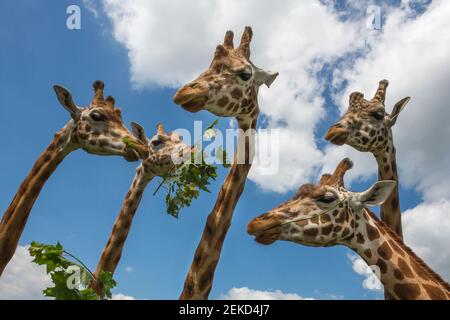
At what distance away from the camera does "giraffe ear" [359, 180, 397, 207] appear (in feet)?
19.1

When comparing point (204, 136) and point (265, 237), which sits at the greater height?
point (204, 136)

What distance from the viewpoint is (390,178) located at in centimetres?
962

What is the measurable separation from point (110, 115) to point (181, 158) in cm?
199

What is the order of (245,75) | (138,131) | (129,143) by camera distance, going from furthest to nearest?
(138,131)
(129,143)
(245,75)

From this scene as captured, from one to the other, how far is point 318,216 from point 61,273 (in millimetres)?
3269

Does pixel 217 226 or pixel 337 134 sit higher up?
pixel 337 134

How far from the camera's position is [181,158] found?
921 centimetres

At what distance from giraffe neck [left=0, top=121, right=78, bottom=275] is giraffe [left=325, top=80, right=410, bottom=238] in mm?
5376

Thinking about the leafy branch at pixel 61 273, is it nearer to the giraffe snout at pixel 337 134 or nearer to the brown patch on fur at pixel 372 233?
the brown patch on fur at pixel 372 233

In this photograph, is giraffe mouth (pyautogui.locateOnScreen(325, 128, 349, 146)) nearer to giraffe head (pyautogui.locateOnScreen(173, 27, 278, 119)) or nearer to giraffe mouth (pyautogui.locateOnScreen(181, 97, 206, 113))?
giraffe head (pyautogui.locateOnScreen(173, 27, 278, 119))

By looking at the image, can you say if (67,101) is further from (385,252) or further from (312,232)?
(385,252)

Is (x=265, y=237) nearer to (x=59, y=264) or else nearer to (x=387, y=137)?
(x=59, y=264)

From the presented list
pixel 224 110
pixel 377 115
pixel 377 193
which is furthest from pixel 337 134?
pixel 377 193
